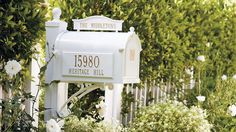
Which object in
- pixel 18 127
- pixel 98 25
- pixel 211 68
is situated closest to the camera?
pixel 18 127

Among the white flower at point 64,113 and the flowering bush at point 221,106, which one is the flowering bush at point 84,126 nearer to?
the white flower at point 64,113

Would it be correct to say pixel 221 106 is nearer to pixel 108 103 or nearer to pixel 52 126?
pixel 108 103

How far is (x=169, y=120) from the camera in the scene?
20.6 ft

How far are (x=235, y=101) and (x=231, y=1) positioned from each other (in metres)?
2.02

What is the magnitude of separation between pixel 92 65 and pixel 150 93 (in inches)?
115

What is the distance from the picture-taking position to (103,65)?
4652 millimetres

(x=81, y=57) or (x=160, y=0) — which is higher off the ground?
(x=160, y=0)

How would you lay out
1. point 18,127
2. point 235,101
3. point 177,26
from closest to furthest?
point 18,127, point 177,26, point 235,101

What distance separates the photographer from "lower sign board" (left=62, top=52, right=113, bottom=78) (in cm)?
465

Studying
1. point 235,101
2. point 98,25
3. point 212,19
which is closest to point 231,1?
point 212,19

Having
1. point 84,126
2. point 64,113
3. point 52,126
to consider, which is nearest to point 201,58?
point 84,126

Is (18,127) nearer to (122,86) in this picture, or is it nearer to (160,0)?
(122,86)

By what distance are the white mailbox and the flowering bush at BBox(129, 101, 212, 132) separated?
1.47 m

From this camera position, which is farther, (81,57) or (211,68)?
(211,68)
